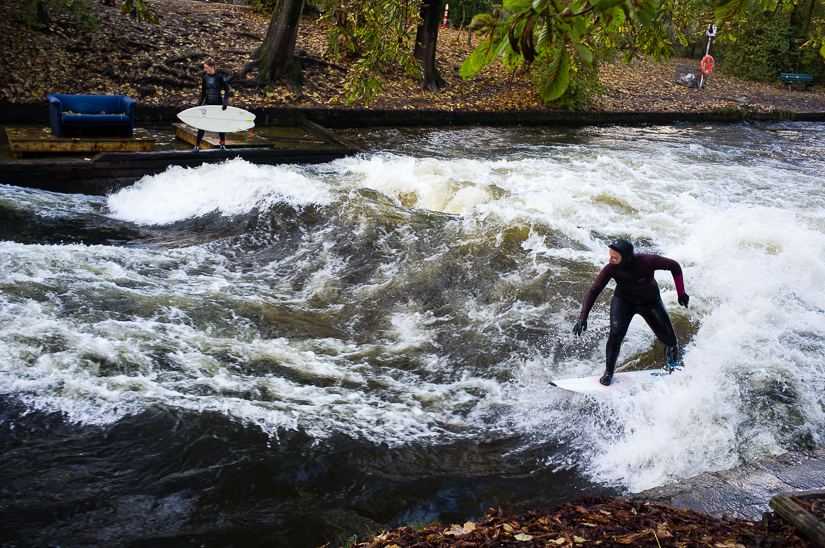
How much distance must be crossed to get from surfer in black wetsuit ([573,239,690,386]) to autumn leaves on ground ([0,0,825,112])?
356 inches

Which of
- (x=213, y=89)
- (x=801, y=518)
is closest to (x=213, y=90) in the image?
(x=213, y=89)

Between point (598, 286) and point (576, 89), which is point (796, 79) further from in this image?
point (598, 286)

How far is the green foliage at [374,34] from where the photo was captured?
450 cm

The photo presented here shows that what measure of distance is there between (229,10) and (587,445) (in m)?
22.2

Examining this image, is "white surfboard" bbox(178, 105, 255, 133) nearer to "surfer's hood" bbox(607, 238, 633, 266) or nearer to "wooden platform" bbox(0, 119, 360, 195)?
"wooden platform" bbox(0, 119, 360, 195)

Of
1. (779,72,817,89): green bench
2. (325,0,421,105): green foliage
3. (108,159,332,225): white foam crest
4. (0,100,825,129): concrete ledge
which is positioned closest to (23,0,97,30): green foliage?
(0,100,825,129): concrete ledge

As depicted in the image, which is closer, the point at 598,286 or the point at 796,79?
the point at 598,286

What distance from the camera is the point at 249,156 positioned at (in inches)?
466

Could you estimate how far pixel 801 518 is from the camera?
313 centimetres

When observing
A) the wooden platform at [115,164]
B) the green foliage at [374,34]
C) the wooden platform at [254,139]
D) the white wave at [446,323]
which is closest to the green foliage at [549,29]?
the green foliage at [374,34]

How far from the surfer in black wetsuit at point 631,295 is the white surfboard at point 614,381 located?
0.07 meters

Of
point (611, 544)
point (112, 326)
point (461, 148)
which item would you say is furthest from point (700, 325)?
point (461, 148)

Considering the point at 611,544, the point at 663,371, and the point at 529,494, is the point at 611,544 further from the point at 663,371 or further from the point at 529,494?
the point at 663,371

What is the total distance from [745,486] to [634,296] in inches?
75.4
